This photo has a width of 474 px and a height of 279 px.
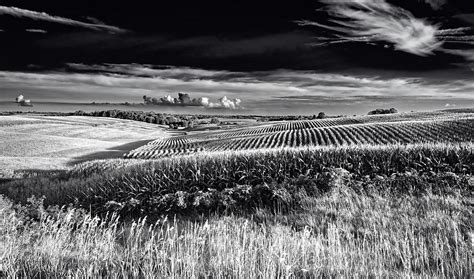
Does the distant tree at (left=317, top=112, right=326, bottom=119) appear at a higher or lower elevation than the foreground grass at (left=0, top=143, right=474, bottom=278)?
higher

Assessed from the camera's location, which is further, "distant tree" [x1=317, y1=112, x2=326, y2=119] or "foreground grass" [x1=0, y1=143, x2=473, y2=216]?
"distant tree" [x1=317, y1=112, x2=326, y2=119]

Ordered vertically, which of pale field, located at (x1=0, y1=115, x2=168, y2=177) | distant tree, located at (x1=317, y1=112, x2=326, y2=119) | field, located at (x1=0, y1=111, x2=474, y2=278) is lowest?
pale field, located at (x1=0, y1=115, x2=168, y2=177)

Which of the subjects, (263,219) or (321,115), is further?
(321,115)

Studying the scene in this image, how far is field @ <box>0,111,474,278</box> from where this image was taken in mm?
4828

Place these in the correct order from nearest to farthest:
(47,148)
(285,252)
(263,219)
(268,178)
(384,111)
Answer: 1. (285,252)
2. (263,219)
3. (268,178)
4. (47,148)
5. (384,111)

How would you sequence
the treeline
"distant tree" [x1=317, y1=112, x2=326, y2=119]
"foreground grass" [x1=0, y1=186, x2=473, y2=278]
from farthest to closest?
"distant tree" [x1=317, y1=112, x2=326, y2=119]
the treeline
"foreground grass" [x1=0, y1=186, x2=473, y2=278]

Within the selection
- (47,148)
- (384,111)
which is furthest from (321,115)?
(47,148)

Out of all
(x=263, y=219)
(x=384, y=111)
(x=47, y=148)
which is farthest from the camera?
(x=384, y=111)

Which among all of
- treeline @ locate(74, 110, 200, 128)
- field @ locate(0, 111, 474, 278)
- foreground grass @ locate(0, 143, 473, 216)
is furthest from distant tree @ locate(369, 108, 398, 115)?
field @ locate(0, 111, 474, 278)

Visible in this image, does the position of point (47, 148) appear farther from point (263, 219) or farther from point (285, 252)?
point (285, 252)

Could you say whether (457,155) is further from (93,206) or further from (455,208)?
(93,206)

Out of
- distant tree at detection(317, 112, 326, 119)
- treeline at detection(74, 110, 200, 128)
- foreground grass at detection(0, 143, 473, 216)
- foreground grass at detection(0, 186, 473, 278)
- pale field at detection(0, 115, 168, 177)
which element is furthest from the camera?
distant tree at detection(317, 112, 326, 119)

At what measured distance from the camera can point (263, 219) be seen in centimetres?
863

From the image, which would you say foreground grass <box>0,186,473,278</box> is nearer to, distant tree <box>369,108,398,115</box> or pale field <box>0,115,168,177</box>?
pale field <box>0,115,168,177</box>
